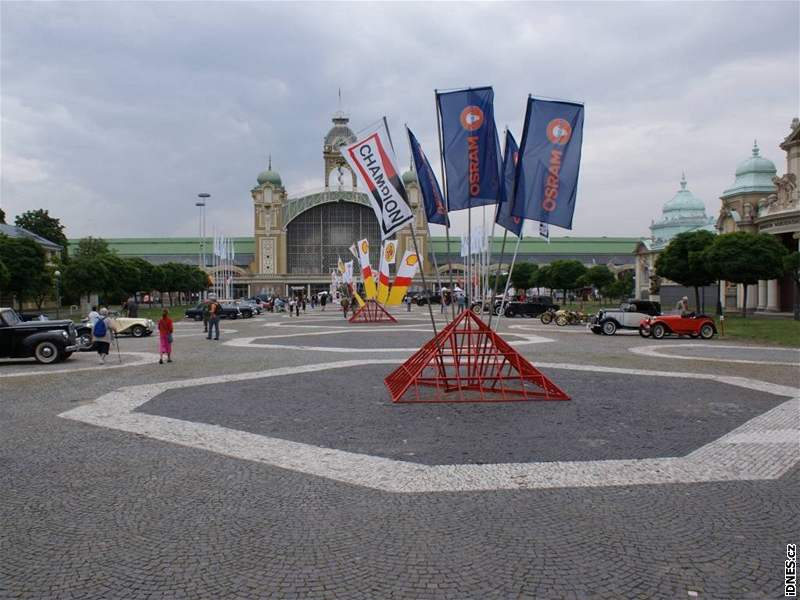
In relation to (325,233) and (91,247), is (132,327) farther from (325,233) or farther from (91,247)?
(325,233)

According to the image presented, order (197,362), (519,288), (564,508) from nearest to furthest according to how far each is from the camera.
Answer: (564,508) → (197,362) → (519,288)

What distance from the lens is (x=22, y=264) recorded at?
4144cm

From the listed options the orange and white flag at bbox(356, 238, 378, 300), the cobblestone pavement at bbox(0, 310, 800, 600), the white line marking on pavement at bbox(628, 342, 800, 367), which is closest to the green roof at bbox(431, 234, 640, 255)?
the orange and white flag at bbox(356, 238, 378, 300)

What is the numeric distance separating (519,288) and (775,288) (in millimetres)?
36996

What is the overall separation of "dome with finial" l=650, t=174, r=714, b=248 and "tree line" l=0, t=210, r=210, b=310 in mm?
59462

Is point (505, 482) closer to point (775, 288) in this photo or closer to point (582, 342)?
point (582, 342)

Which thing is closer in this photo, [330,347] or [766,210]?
[330,347]

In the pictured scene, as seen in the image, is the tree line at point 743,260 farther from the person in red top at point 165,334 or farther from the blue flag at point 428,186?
the person in red top at point 165,334

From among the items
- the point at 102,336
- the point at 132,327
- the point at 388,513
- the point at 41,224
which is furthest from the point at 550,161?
the point at 41,224

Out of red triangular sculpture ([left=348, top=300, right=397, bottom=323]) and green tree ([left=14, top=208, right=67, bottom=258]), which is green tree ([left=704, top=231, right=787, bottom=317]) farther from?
green tree ([left=14, top=208, right=67, bottom=258])

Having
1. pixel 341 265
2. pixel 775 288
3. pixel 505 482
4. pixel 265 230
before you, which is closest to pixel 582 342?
pixel 505 482

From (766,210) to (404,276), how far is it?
3529 centimetres

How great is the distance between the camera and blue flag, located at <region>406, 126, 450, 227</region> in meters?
12.6

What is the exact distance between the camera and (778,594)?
4133 millimetres
